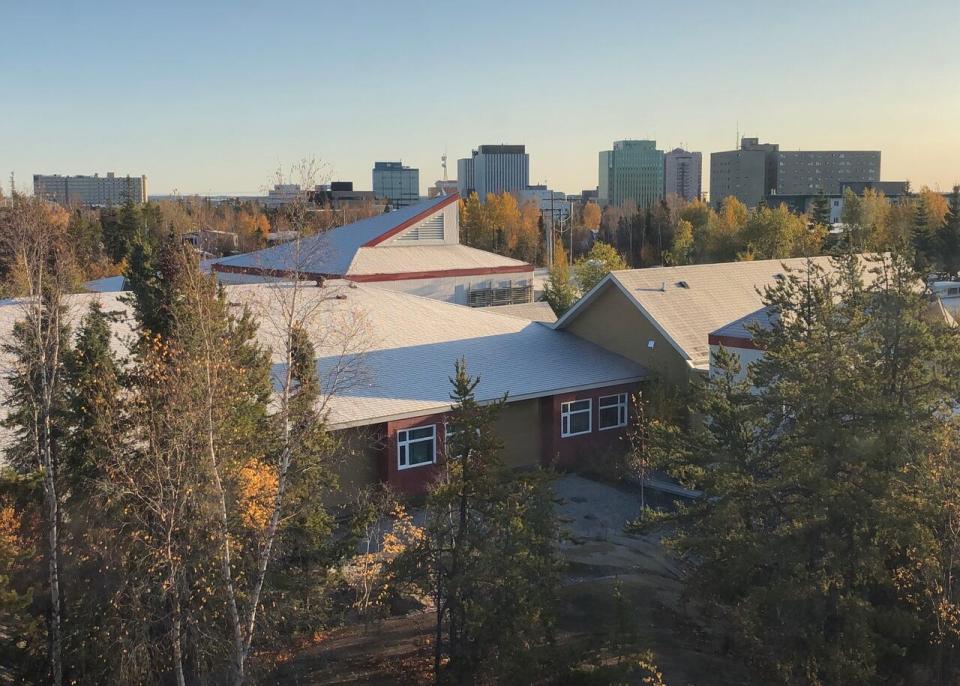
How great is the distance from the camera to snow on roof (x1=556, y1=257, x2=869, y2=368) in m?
27.1

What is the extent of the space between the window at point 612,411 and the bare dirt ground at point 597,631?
617cm

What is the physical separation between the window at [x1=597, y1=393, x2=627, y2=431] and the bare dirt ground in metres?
6.17

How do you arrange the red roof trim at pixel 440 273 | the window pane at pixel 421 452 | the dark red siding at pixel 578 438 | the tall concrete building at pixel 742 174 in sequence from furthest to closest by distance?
the tall concrete building at pixel 742 174 < the red roof trim at pixel 440 273 < the dark red siding at pixel 578 438 < the window pane at pixel 421 452

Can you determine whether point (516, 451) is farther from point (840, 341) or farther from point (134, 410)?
point (134, 410)

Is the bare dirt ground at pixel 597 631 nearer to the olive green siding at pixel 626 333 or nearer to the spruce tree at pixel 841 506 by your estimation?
the spruce tree at pixel 841 506

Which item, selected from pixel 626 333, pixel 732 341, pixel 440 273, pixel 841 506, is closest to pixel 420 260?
pixel 440 273

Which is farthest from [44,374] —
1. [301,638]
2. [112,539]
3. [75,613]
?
[301,638]

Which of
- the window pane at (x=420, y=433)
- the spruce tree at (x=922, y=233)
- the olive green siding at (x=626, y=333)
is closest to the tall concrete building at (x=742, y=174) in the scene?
the spruce tree at (x=922, y=233)

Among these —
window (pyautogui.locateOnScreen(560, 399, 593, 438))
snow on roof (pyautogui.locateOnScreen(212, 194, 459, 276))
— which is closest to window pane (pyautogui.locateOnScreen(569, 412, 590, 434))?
window (pyautogui.locateOnScreen(560, 399, 593, 438))

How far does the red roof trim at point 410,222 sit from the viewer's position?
4364 cm

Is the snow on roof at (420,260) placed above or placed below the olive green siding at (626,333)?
above

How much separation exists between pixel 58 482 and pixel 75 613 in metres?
1.90

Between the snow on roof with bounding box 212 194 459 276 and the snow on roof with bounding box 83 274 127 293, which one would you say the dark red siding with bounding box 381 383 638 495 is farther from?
the snow on roof with bounding box 83 274 127 293

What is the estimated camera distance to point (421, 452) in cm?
2297
